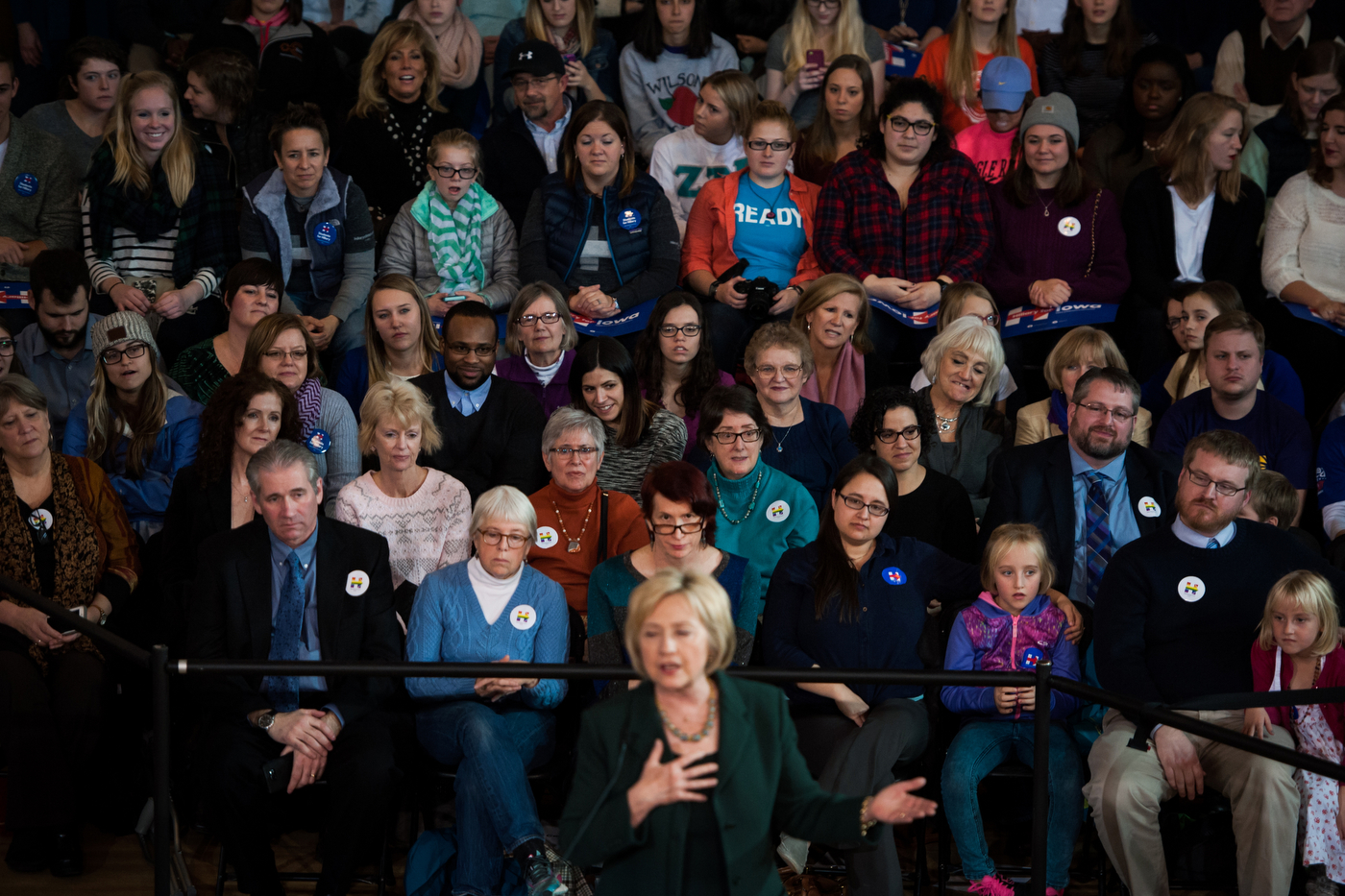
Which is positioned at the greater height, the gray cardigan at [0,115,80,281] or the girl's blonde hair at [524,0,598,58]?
the girl's blonde hair at [524,0,598,58]

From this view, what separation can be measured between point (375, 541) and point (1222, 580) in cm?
246

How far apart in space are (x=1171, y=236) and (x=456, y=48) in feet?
11.4

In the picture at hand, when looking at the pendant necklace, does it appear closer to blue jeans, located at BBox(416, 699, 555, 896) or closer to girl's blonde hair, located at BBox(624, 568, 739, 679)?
blue jeans, located at BBox(416, 699, 555, 896)

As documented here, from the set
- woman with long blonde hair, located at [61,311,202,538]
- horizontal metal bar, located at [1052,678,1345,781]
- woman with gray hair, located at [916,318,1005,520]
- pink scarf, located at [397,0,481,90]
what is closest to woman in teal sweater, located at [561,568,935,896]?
horizontal metal bar, located at [1052,678,1345,781]

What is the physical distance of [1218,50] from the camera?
718 centimetres

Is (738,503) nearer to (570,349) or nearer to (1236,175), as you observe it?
(570,349)

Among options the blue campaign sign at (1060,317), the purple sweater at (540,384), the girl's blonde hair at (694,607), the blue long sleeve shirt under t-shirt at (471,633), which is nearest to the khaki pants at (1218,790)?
the blue long sleeve shirt under t-shirt at (471,633)

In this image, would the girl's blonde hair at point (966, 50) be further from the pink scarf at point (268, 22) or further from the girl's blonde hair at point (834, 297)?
the pink scarf at point (268, 22)

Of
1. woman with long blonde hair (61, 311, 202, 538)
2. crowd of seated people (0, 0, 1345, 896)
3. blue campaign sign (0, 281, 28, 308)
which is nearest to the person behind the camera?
crowd of seated people (0, 0, 1345, 896)

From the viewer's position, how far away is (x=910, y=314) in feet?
18.9

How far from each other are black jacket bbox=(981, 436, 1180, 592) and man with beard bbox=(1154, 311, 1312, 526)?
1.53 feet

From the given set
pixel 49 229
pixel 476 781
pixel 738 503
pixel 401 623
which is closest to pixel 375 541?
pixel 401 623

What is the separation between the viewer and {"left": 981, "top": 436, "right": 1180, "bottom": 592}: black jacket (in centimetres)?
448

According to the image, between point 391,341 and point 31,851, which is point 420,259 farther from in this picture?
point 31,851
